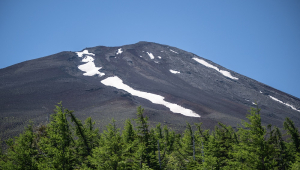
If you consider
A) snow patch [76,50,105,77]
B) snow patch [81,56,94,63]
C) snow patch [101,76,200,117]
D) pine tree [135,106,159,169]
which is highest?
snow patch [81,56,94,63]

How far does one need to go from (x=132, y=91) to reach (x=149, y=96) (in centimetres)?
712

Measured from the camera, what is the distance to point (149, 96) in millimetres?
71688

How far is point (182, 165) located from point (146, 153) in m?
5.15

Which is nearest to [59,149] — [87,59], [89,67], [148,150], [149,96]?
[148,150]

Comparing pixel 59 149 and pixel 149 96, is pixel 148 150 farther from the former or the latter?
pixel 149 96

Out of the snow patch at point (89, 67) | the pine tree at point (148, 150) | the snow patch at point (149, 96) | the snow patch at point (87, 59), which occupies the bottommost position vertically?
the pine tree at point (148, 150)

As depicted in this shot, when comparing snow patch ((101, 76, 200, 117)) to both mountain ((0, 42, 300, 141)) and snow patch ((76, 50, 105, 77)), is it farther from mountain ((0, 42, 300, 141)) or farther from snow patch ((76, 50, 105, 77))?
snow patch ((76, 50, 105, 77))

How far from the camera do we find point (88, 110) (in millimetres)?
52219

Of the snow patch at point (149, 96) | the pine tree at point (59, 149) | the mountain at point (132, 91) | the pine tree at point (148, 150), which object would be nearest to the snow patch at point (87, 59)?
the mountain at point (132, 91)

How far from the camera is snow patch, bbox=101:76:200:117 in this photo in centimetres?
6191

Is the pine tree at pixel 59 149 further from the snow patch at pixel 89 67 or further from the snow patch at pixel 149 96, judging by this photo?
the snow patch at pixel 89 67

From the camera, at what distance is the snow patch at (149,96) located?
61912 millimetres

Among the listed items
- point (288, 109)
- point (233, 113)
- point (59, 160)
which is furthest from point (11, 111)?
point (288, 109)

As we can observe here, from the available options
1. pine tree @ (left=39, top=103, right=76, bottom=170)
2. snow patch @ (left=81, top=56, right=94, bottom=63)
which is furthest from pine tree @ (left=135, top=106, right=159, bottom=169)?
snow patch @ (left=81, top=56, right=94, bottom=63)
